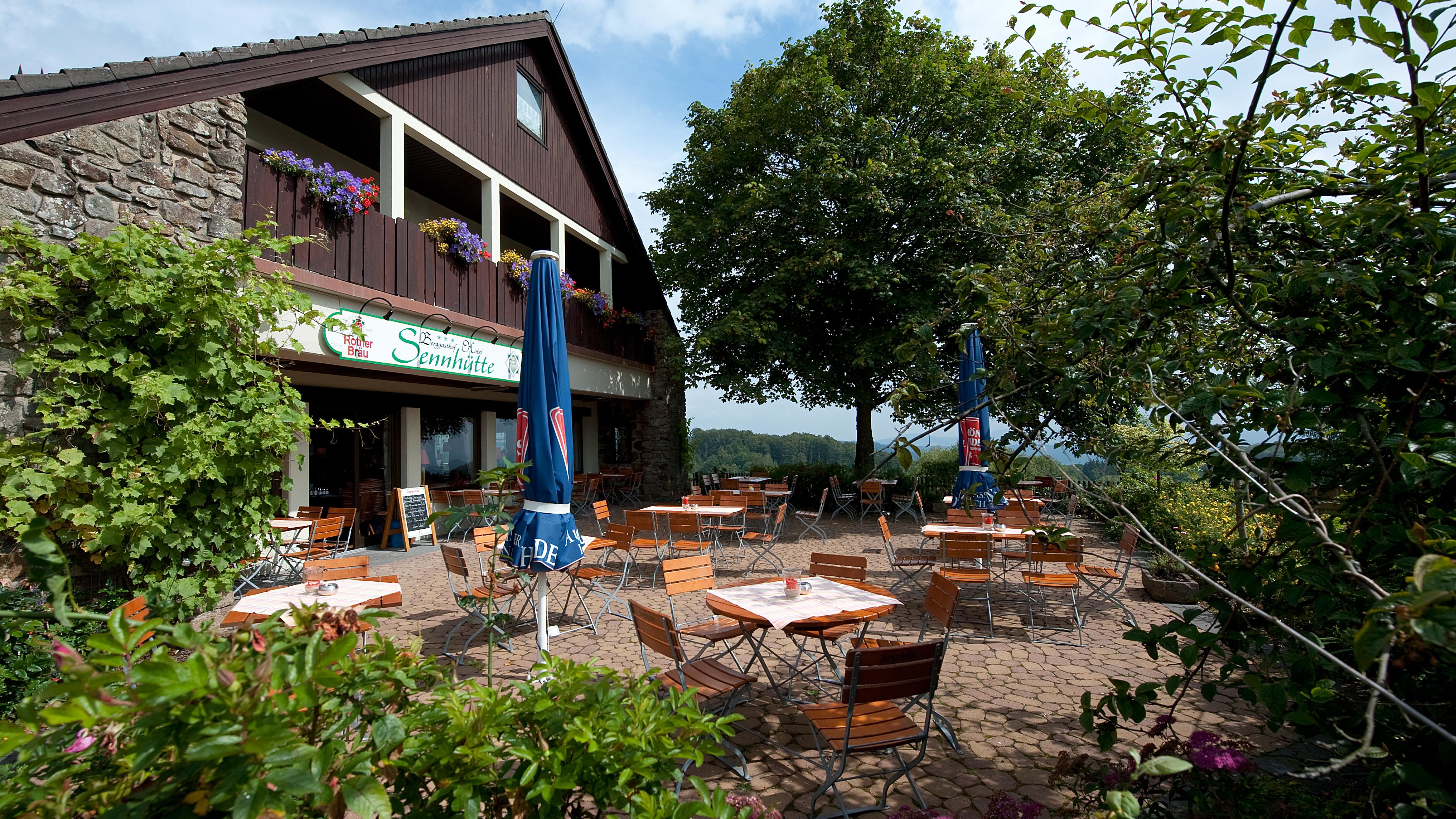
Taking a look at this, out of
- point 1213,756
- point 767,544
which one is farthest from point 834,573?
point 767,544

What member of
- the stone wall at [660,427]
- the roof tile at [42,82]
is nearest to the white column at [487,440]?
the stone wall at [660,427]

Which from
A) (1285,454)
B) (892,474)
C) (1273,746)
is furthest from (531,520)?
(892,474)

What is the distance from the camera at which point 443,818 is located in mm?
1290

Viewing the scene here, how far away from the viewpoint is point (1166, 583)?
6223 millimetres

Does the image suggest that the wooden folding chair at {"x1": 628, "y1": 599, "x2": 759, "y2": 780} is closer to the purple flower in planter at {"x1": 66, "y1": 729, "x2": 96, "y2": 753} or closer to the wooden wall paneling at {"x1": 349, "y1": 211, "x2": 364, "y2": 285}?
the purple flower in planter at {"x1": 66, "y1": 729, "x2": 96, "y2": 753}

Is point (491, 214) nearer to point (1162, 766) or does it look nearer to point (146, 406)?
point (146, 406)

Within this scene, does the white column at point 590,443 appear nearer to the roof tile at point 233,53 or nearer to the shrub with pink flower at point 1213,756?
the roof tile at point 233,53

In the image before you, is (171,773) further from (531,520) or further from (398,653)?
(531,520)

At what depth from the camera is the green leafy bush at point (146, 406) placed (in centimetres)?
385

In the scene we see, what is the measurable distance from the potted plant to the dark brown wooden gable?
10.1 meters

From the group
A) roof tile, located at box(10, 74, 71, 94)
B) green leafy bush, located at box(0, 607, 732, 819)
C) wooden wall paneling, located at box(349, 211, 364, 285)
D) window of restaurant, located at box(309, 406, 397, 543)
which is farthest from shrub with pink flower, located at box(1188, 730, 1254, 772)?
window of restaurant, located at box(309, 406, 397, 543)

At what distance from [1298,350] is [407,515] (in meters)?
9.61

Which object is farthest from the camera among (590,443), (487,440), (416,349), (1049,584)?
(590,443)

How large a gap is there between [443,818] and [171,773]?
47 centimetres
